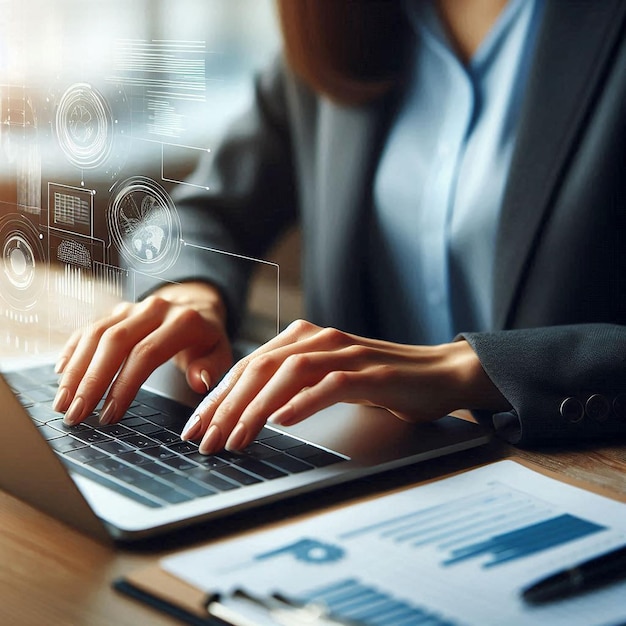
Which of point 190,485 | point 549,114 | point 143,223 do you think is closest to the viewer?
point 190,485

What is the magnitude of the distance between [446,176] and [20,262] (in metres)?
0.57

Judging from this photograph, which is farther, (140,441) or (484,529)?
(140,441)

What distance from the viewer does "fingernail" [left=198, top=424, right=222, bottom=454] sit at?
23.8 inches

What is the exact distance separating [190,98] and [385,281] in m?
Answer: 0.47

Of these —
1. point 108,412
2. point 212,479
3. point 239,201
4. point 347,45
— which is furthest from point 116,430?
point 347,45

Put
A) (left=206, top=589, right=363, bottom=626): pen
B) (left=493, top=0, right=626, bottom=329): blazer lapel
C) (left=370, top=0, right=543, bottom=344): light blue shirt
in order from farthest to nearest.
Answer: (left=370, top=0, right=543, bottom=344): light blue shirt → (left=493, top=0, right=626, bottom=329): blazer lapel → (left=206, top=589, right=363, bottom=626): pen

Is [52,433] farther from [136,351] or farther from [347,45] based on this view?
[347,45]

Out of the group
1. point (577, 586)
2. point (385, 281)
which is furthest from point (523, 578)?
point (385, 281)

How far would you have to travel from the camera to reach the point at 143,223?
88 centimetres

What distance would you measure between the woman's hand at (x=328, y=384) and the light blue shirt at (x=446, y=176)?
15.4 inches

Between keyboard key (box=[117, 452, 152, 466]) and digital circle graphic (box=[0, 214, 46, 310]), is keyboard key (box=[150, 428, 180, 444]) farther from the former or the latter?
digital circle graphic (box=[0, 214, 46, 310])

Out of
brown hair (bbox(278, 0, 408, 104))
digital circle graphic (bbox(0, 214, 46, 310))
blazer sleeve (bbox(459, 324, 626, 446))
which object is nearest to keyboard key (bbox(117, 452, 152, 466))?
blazer sleeve (bbox(459, 324, 626, 446))

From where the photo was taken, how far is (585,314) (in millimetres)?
1094

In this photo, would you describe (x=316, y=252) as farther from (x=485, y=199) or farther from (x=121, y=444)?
(x=121, y=444)
